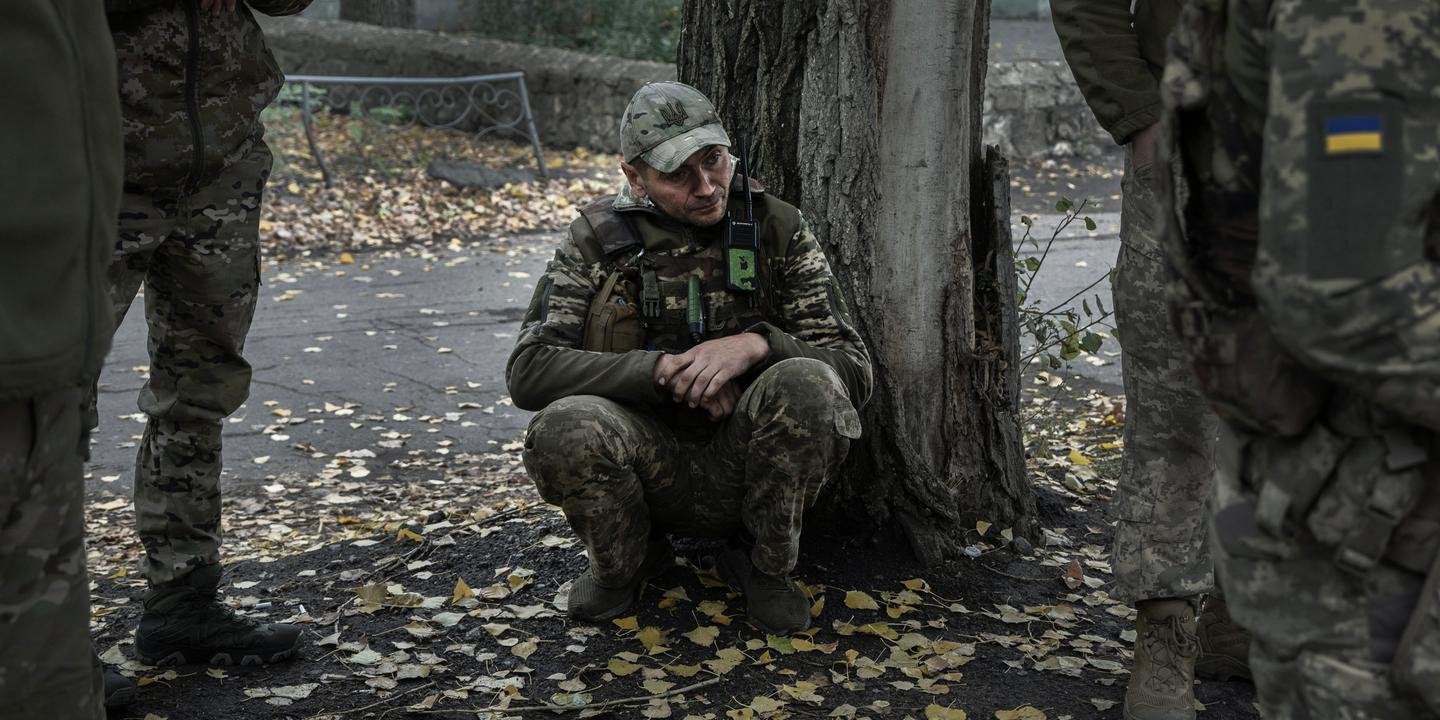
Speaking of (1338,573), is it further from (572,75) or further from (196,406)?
(572,75)

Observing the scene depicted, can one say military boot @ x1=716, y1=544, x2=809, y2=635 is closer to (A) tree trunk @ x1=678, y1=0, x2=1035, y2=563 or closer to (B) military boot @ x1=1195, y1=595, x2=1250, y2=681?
(A) tree trunk @ x1=678, y1=0, x2=1035, y2=563

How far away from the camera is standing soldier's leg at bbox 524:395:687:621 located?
3.52 m

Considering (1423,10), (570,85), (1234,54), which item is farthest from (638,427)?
(570,85)

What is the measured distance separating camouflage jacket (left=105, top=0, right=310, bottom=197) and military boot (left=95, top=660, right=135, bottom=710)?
3.71 feet

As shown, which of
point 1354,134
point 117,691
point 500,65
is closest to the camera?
point 1354,134

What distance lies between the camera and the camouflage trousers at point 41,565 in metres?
1.98

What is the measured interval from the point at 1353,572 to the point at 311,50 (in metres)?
14.0

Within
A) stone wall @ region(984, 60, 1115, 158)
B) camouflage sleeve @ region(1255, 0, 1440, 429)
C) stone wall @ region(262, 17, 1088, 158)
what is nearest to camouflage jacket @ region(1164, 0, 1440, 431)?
camouflage sleeve @ region(1255, 0, 1440, 429)

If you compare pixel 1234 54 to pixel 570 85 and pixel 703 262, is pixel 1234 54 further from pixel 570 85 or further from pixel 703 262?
pixel 570 85

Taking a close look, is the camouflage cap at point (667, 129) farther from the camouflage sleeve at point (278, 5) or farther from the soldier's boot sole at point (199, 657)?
the soldier's boot sole at point (199, 657)

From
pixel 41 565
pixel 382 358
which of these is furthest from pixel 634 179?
pixel 382 358

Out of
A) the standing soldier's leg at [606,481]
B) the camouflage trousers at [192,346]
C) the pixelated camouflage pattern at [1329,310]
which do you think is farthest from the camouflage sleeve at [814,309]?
the pixelated camouflage pattern at [1329,310]

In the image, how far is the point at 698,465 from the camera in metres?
3.80

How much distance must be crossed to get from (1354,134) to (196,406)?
277 centimetres
